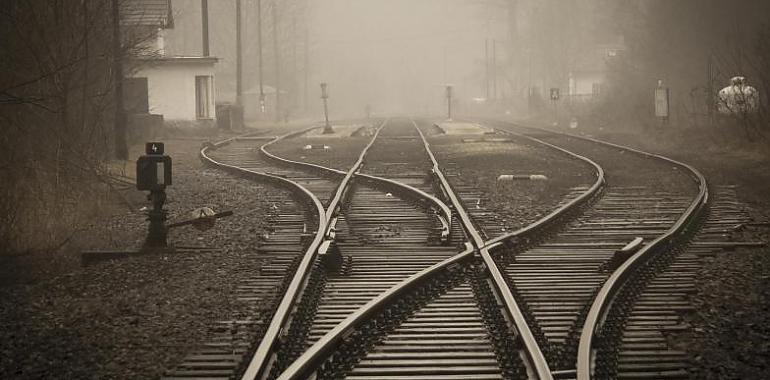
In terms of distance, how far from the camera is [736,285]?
7.25m

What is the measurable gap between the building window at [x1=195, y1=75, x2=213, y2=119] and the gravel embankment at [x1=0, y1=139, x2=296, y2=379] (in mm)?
27561

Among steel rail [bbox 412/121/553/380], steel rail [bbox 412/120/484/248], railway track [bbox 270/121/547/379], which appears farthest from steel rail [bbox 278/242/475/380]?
steel rail [bbox 412/120/484/248]

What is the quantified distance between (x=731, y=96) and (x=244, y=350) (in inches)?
990

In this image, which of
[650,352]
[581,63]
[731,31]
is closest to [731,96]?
[731,31]

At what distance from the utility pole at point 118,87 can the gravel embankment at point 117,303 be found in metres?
8.67

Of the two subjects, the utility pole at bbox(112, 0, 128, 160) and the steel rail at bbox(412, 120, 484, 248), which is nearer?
the steel rail at bbox(412, 120, 484, 248)

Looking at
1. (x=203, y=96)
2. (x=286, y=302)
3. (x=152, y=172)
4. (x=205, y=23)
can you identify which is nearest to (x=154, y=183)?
(x=152, y=172)

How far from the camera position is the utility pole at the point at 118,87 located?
18.8 metres

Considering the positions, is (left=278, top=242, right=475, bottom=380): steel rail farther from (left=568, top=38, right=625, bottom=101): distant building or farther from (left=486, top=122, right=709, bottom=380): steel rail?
(left=568, top=38, right=625, bottom=101): distant building

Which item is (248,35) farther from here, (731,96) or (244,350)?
(244,350)

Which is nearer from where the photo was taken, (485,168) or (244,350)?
(244,350)

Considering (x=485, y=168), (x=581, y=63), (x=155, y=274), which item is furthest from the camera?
(x=581, y=63)

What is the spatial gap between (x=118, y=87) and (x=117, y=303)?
1450cm

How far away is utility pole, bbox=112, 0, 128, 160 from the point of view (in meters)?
18.8
